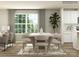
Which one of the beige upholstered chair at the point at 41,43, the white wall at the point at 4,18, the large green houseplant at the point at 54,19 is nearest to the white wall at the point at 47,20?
the large green houseplant at the point at 54,19

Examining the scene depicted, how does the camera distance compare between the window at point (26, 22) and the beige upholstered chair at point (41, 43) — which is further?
the beige upholstered chair at point (41, 43)

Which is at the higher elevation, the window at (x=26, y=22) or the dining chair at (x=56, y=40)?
the window at (x=26, y=22)

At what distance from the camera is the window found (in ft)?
6.83

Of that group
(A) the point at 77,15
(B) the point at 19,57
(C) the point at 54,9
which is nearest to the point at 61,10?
(C) the point at 54,9

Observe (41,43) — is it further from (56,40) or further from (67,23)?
(67,23)

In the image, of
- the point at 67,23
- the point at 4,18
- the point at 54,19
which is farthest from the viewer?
the point at 67,23

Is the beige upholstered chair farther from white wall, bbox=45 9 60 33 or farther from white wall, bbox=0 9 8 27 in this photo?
white wall, bbox=0 9 8 27

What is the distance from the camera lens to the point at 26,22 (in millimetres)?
→ 2148

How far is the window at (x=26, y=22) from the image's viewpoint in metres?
2.08

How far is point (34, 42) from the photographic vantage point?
220 cm

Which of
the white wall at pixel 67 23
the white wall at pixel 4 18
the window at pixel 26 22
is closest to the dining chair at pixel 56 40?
the white wall at pixel 67 23

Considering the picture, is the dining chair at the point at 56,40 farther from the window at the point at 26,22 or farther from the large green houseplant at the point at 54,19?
the window at the point at 26,22

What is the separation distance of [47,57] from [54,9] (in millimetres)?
683

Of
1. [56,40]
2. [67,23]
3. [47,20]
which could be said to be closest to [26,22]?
[47,20]
